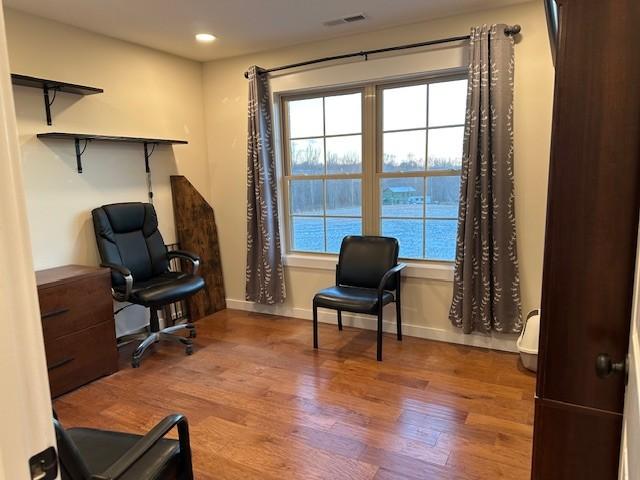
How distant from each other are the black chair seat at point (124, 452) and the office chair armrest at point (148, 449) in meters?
0.03

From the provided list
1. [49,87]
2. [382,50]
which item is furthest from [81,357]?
[382,50]

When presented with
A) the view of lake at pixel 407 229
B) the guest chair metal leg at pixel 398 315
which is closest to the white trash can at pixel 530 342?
the view of lake at pixel 407 229

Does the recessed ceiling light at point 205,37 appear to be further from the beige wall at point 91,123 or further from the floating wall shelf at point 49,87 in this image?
the floating wall shelf at point 49,87

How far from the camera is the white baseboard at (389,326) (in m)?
3.23

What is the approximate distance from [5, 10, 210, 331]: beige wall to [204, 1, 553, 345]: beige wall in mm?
314

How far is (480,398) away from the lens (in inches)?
100

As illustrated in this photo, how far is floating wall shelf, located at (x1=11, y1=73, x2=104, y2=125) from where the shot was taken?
2.69 m

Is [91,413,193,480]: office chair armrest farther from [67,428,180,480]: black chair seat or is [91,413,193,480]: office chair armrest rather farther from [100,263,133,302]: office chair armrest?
[100,263,133,302]: office chair armrest

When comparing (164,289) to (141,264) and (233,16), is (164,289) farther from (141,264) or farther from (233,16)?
(233,16)

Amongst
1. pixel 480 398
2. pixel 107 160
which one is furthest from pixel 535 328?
pixel 107 160

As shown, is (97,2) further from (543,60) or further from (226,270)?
(543,60)

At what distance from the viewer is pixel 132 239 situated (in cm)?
338

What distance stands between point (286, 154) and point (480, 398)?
254 centimetres

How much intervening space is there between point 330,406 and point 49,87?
273cm
